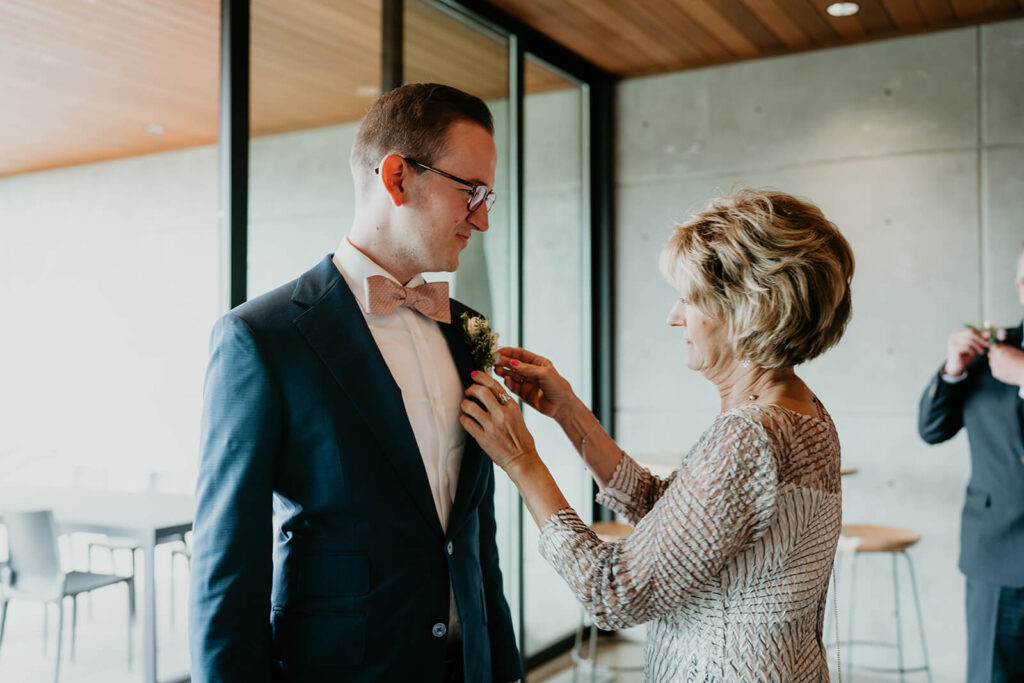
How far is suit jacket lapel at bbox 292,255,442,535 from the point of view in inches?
58.9

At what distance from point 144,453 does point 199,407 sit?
0.21 meters

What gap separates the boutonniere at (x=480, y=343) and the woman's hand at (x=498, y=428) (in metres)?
0.14

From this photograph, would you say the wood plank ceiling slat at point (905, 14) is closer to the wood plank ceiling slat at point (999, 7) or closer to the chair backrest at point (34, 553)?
the wood plank ceiling slat at point (999, 7)

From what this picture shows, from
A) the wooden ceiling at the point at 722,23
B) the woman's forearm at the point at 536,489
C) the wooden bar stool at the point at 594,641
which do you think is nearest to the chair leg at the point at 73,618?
the woman's forearm at the point at 536,489

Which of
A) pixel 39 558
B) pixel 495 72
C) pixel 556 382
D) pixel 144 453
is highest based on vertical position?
pixel 495 72

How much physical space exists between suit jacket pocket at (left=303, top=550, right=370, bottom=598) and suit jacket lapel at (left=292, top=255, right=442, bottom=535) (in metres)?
0.15

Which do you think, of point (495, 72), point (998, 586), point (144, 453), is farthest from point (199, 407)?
point (998, 586)

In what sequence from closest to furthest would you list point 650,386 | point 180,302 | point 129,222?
point 129,222 → point 180,302 → point 650,386

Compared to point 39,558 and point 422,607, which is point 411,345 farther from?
point 39,558

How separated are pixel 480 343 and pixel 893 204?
337 centimetres

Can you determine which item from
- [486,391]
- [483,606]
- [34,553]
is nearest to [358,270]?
[486,391]

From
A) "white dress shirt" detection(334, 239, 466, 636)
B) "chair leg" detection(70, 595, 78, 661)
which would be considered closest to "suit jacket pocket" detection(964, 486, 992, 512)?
"white dress shirt" detection(334, 239, 466, 636)

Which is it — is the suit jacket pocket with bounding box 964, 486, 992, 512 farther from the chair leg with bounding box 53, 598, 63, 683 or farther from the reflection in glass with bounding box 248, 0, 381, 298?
the chair leg with bounding box 53, 598, 63, 683

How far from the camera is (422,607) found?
1.55 meters
